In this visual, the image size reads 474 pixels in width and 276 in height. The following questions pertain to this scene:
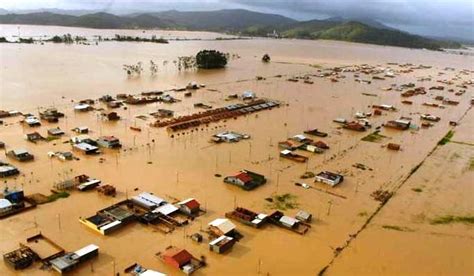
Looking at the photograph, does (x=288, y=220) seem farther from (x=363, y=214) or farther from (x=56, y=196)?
(x=56, y=196)

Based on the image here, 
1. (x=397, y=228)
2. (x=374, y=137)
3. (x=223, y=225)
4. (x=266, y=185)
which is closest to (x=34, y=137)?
(x=266, y=185)

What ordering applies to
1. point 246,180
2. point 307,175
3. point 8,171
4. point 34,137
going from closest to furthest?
point 8,171 → point 246,180 → point 307,175 → point 34,137

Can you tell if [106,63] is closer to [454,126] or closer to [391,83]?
[391,83]

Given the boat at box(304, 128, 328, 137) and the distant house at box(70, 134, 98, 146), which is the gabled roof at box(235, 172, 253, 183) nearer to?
the distant house at box(70, 134, 98, 146)

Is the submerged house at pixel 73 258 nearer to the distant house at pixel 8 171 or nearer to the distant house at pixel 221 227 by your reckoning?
the distant house at pixel 221 227

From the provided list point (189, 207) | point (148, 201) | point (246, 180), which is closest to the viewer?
point (189, 207)

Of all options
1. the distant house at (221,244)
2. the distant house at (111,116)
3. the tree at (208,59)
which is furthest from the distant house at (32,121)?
the tree at (208,59)

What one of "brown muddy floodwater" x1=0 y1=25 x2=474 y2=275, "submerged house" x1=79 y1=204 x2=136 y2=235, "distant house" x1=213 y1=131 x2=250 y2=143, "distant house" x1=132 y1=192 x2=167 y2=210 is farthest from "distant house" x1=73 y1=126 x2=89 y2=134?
"submerged house" x1=79 y1=204 x2=136 y2=235
